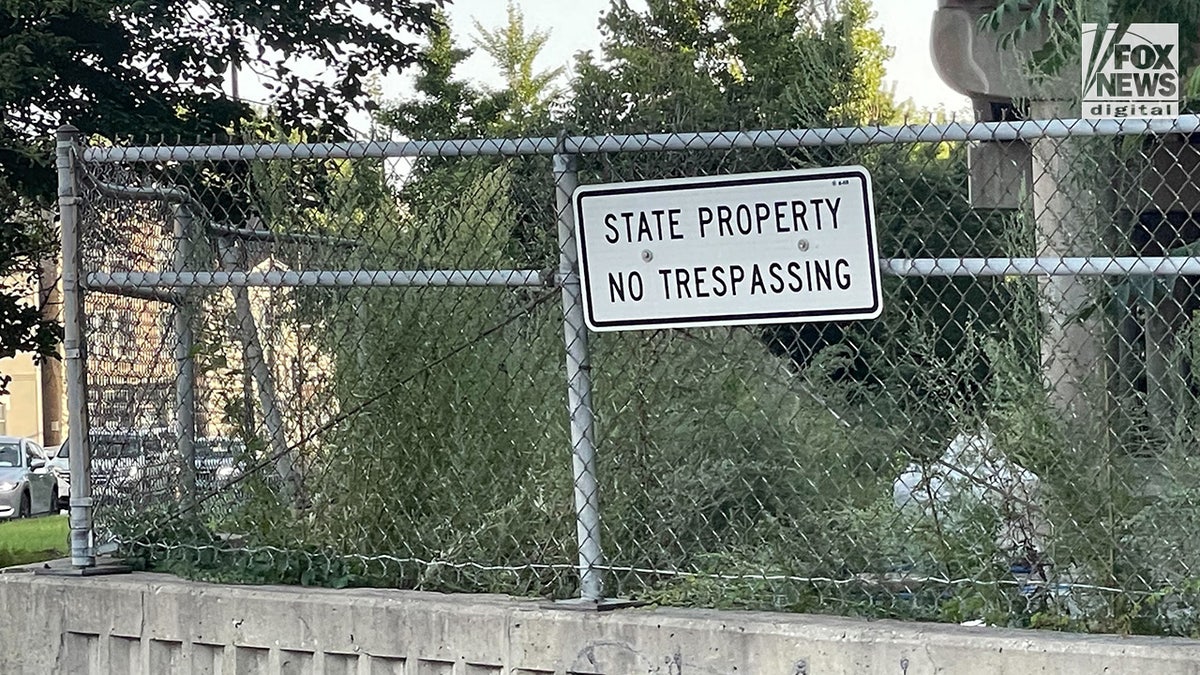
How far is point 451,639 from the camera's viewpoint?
4.82 meters

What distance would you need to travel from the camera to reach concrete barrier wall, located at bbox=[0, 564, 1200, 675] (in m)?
4.16

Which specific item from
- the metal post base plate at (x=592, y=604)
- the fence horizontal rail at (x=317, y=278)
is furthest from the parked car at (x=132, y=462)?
the metal post base plate at (x=592, y=604)

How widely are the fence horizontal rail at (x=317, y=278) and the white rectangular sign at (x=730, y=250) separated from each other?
26cm

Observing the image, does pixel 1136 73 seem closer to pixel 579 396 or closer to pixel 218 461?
pixel 579 396

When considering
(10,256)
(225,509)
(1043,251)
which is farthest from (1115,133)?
(10,256)

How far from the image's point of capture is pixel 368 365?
5.50 metres

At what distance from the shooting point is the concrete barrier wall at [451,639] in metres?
4.16

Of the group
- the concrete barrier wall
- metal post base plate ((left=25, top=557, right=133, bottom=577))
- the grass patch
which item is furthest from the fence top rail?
the grass patch

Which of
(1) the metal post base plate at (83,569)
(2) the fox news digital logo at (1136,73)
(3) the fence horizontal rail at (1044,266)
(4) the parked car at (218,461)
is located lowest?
(1) the metal post base plate at (83,569)

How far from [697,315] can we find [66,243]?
2.46 metres

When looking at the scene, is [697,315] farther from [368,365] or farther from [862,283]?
[368,365]

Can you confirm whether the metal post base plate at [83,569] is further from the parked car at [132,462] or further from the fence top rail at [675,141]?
the fence top rail at [675,141]

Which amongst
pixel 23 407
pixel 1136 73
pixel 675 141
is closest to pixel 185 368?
pixel 675 141

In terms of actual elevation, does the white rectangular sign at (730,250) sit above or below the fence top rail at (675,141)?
below
